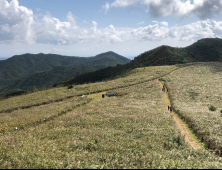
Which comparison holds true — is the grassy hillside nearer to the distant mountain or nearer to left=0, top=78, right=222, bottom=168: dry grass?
left=0, top=78, right=222, bottom=168: dry grass

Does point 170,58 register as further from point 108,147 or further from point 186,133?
point 108,147

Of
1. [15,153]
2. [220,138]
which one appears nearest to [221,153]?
[220,138]

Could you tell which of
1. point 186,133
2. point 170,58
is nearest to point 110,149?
point 186,133

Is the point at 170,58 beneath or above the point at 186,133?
above

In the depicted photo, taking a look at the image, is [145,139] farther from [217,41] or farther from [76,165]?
[217,41]

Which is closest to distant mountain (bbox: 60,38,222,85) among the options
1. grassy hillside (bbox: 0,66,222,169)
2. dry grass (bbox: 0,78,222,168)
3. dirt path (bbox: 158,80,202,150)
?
dirt path (bbox: 158,80,202,150)

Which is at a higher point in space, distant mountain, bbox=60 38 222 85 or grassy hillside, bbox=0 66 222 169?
distant mountain, bbox=60 38 222 85

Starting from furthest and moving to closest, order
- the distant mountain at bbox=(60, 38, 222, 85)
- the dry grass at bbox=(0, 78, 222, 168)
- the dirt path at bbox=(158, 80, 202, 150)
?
the distant mountain at bbox=(60, 38, 222, 85) < the dirt path at bbox=(158, 80, 202, 150) < the dry grass at bbox=(0, 78, 222, 168)

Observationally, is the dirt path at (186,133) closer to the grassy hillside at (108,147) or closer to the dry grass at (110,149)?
the dry grass at (110,149)

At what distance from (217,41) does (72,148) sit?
219 metres

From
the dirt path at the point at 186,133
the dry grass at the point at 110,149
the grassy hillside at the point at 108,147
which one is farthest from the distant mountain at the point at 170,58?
the dry grass at the point at 110,149

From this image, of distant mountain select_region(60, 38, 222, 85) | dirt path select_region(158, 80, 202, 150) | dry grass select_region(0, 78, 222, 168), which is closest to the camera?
dry grass select_region(0, 78, 222, 168)

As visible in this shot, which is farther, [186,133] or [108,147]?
[186,133]

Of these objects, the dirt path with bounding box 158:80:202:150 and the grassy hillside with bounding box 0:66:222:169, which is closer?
the grassy hillside with bounding box 0:66:222:169
